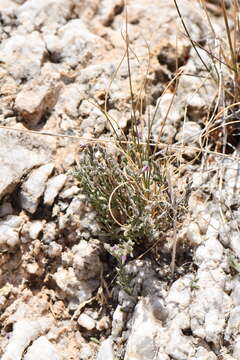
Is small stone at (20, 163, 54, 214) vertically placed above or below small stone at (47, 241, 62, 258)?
above

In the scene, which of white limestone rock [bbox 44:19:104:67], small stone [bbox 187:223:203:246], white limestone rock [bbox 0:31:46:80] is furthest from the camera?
white limestone rock [bbox 44:19:104:67]

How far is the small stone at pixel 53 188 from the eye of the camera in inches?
111

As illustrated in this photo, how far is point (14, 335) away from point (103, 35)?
7.27 ft

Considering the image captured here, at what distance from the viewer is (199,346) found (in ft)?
7.76

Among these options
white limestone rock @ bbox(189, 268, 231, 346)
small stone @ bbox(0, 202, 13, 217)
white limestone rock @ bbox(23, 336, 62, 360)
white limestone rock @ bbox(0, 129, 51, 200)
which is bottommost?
white limestone rock @ bbox(23, 336, 62, 360)

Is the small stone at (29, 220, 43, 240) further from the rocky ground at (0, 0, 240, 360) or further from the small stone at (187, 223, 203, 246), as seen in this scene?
the small stone at (187, 223, 203, 246)

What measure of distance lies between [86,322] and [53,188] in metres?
0.80

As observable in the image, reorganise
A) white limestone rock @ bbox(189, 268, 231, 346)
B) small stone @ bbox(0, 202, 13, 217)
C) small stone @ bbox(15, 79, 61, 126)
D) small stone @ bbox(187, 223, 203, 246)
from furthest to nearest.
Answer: small stone @ bbox(15, 79, 61, 126), small stone @ bbox(0, 202, 13, 217), small stone @ bbox(187, 223, 203, 246), white limestone rock @ bbox(189, 268, 231, 346)

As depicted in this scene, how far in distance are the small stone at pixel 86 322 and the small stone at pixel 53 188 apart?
68cm

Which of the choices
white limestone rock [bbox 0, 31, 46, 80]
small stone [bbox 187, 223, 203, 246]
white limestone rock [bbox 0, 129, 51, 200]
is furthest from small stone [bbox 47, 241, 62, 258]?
white limestone rock [bbox 0, 31, 46, 80]

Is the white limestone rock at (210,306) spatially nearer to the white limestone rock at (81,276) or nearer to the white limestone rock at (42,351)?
the white limestone rock at (81,276)

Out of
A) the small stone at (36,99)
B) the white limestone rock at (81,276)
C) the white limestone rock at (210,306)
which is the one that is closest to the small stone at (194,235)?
the white limestone rock at (210,306)

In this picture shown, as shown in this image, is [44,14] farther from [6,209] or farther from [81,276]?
[81,276]

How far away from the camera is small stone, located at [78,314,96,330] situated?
Answer: 258cm
